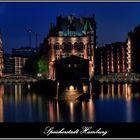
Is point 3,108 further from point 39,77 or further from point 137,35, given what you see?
point 137,35

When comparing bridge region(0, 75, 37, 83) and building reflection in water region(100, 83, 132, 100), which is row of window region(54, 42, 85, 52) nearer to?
building reflection in water region(100, 83, 132, 100)

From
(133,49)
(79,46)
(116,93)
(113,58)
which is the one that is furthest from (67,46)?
(113,58)

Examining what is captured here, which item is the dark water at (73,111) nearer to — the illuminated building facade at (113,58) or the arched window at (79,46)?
the arched window at (79,46)

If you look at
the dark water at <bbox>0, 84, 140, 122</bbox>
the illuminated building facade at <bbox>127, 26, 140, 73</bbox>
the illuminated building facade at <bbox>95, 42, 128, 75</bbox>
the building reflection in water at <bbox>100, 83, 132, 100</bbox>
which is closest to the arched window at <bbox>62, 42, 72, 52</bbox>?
the building reflection in water at <bbox>100, 83, 132, 100</bbox>

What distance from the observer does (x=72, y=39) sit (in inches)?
766

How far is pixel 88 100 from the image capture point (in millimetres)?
15273

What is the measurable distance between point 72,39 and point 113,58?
14.4 meters

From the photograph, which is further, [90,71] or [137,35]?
[137,35]

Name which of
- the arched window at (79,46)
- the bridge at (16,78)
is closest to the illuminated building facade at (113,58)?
the bridge at (16,78)

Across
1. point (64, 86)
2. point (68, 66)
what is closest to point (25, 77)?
point (68, 66)

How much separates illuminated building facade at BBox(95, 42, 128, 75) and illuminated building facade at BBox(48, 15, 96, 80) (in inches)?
357

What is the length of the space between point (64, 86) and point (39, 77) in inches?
261

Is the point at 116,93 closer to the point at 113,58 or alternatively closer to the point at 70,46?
the point at 70,46

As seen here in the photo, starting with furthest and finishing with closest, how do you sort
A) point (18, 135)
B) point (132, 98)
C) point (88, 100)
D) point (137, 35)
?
point (137, 35), point (132, 98), point (88, 100), point (18, 135)
